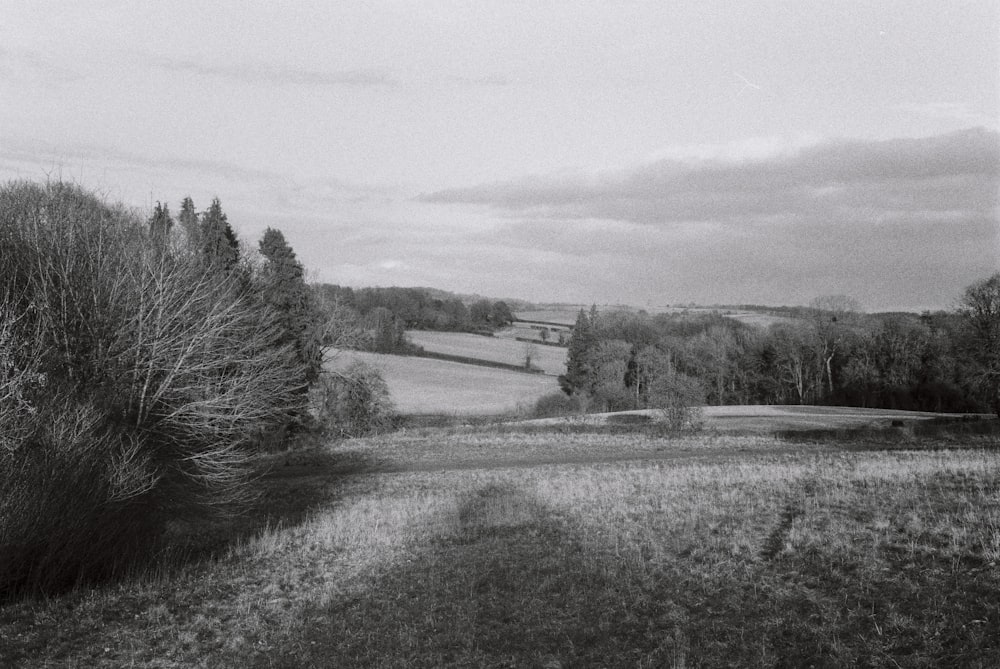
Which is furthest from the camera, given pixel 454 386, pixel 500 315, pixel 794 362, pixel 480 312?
pixel 500 315

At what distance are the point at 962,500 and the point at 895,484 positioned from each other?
11.9 ft

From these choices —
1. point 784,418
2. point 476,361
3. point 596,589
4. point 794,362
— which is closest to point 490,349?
point 476,361

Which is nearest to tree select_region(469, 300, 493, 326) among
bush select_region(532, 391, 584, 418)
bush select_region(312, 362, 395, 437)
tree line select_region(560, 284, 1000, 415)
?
tree line select_region(560, 284, 1000, 415)

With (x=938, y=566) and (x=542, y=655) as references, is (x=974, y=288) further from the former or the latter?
(x=542, y=655)

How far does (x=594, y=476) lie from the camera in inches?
1127

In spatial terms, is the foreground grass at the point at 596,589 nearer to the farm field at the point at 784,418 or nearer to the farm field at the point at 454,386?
the farm field at the point at 784,418

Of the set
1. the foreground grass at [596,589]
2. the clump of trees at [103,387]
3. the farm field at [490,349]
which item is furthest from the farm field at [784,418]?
the clump of trees at [103,387]

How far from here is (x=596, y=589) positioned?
11891 millimetres

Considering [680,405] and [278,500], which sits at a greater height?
[680,405]

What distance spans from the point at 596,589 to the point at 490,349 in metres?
97.5

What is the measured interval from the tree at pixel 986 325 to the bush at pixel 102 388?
4682 centimetres

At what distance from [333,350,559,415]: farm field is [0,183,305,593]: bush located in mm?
46559

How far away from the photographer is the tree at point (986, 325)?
4838 centimetres

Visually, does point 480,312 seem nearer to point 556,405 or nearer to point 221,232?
point 556,405
